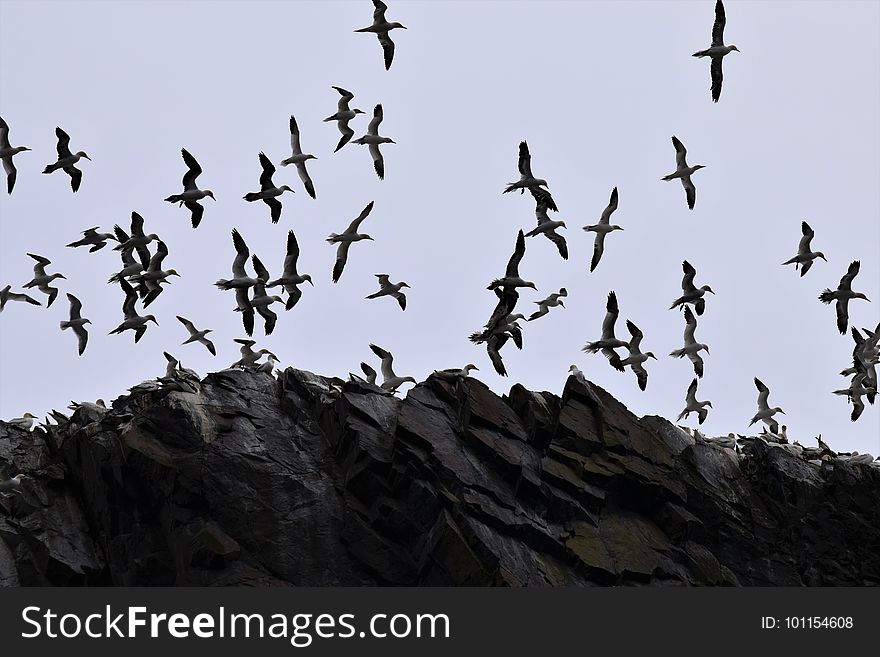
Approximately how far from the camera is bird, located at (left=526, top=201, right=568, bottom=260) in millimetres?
49812

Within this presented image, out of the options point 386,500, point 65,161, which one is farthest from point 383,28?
point 386,500

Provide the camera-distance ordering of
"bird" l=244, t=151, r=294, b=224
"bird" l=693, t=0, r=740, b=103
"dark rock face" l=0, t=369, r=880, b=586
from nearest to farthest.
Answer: "dark rock face" l=0, t=369, r=880, b=586 → "bird" l=693, t=0, r=740, b=103 → "bird" l=244, t=151, r=294, b=224

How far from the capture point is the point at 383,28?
4653 cm

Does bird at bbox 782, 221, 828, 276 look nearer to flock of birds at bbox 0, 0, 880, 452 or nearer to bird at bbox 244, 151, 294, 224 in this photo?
flock of birds at bbox 0, 0, 880, 452

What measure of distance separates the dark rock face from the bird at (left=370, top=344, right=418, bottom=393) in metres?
4.15

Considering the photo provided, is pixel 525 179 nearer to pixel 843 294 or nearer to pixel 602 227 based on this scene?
pixel 602 227

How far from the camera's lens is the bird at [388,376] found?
1927 inches

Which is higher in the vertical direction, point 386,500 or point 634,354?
point 634,354

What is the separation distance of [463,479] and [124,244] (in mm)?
13353

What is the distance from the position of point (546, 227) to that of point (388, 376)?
6.94 m

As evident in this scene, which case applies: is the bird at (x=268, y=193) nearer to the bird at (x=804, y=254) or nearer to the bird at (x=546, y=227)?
the bird at (x=546, y=227)

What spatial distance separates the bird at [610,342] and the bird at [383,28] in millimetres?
10291

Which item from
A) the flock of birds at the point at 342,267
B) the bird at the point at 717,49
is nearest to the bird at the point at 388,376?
the flock of birds at the point at 342,267

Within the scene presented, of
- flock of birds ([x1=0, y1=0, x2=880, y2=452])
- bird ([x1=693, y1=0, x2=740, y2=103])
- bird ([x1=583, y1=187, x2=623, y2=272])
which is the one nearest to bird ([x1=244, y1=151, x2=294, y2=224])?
flock of birds ([x1=0, y1=0, x2=880, y2=452])
